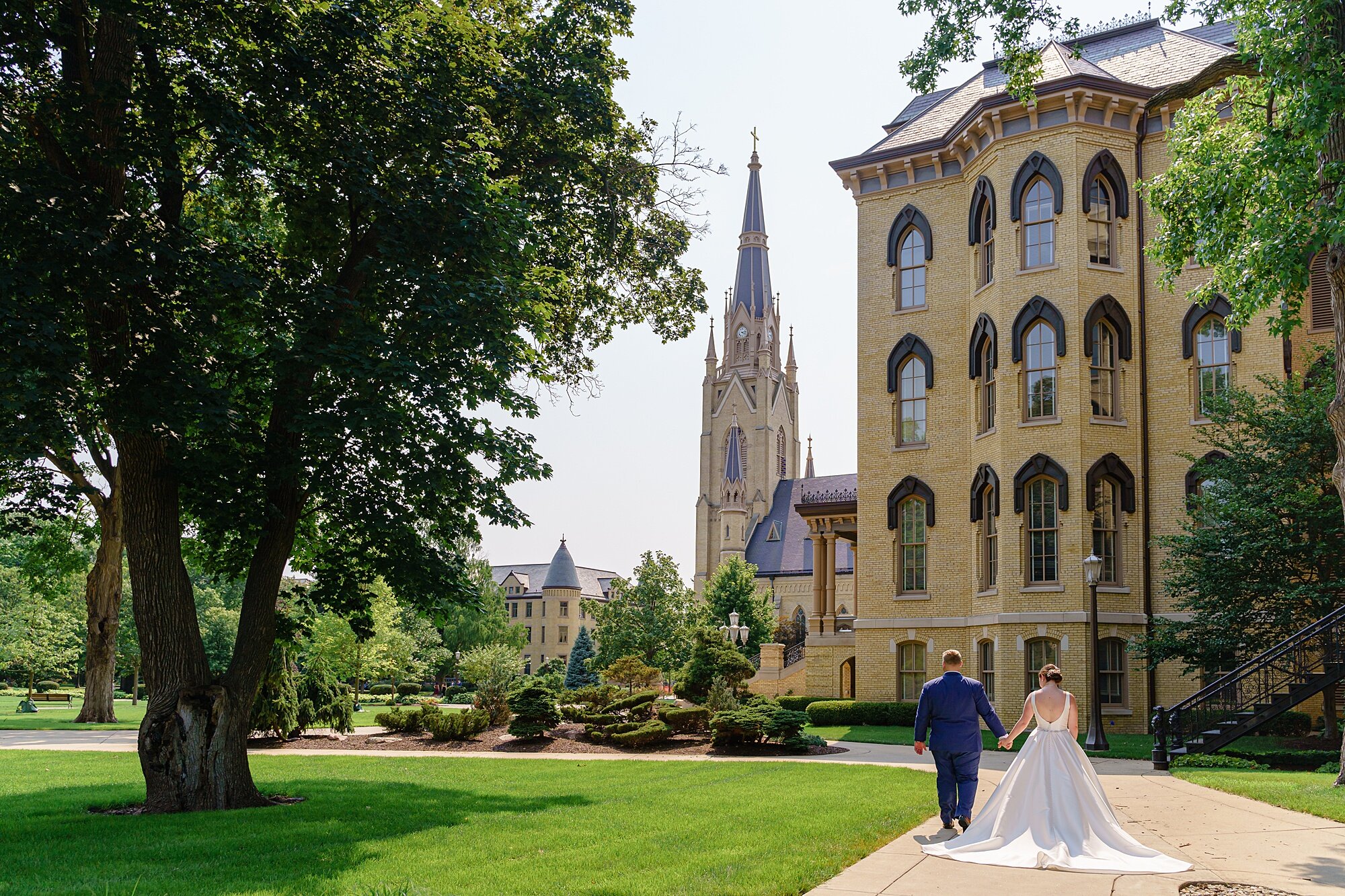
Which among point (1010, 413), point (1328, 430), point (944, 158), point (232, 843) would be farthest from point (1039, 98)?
point (232, 843)

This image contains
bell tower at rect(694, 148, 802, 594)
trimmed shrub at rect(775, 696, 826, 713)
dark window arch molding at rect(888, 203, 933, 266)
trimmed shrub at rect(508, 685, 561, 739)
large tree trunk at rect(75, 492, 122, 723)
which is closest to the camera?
trimmed shrub at rect(508, 685, 561, 739)

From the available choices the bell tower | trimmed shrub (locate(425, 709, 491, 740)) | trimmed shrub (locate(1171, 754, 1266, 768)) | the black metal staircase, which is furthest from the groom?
the bell tower

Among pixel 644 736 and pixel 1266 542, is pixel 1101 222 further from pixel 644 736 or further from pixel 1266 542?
pixel 644 736

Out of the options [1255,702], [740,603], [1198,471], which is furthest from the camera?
[740,603]

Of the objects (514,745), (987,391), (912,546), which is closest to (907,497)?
(912,546)

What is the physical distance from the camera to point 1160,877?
26.6ft

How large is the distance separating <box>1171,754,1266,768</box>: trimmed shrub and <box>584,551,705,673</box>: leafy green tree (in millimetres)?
36681

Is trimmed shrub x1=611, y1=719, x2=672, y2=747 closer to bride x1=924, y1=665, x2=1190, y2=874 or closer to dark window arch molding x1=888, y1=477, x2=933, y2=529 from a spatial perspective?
dark window arch molding x1=888, y1=477, x2=933, y2=529

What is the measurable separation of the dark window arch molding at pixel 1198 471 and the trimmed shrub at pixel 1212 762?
8.08 metres

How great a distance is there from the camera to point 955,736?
10.4m

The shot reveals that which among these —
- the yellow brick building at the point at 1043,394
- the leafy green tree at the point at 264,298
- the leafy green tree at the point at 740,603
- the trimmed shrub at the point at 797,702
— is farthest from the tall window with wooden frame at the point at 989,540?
the leafy green tree at the point at 740,603

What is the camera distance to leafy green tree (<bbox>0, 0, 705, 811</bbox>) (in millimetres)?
11211

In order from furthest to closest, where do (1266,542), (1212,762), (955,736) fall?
(1266,542), (1212,762), (955,736)

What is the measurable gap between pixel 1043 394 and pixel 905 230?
7.14 meters
